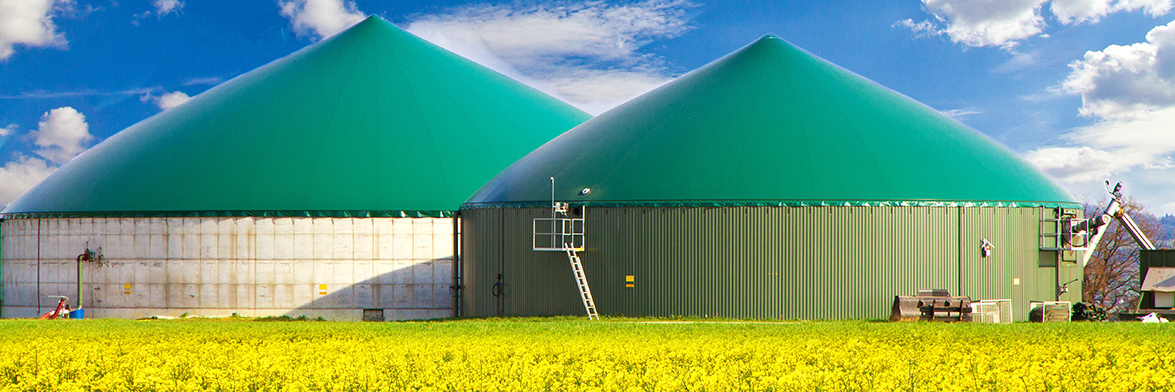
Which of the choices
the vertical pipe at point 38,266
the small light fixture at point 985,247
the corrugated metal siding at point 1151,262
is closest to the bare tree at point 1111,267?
the corrugated metal siding at point 1151,262

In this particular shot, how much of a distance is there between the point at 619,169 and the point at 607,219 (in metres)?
1.98

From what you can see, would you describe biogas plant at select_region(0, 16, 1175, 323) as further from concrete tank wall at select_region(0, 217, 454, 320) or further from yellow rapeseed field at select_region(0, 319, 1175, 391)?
yellow rapeseed field at select_region(0, 319, 1175, 391)

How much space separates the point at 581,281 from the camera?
97.5 feet

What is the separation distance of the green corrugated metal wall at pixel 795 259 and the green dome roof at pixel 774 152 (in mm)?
562

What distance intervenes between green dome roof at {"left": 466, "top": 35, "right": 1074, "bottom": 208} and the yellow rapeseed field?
954 cm

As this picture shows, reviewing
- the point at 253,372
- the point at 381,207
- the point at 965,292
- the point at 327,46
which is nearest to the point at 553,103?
the point at 327,46

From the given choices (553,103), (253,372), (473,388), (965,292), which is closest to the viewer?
(473,388)

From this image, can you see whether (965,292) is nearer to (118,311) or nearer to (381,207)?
(381,207)

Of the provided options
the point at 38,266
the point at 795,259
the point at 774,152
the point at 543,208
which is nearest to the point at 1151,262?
the point at 795,259

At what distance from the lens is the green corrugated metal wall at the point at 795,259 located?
28.0 m

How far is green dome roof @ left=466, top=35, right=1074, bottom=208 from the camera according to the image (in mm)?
28656

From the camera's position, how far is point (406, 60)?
48.8 m

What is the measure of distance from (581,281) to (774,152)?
7.63 m

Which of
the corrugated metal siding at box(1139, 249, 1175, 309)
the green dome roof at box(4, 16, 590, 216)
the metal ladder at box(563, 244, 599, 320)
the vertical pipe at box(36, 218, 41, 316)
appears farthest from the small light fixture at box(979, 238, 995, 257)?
the vertical pipe at box(36, 218, 41, 316)
